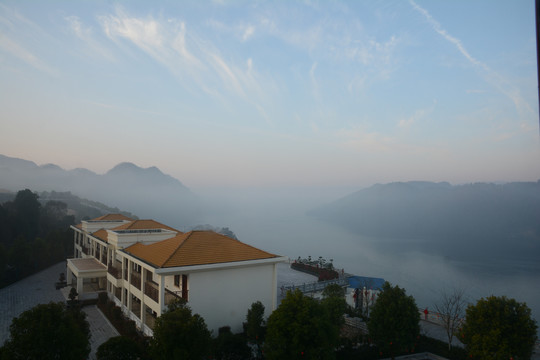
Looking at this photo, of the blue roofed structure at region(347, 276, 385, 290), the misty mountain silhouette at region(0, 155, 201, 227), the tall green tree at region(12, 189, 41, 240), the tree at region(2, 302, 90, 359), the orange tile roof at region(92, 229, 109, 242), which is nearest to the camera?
the tree at region(2, 302, 90, 359)

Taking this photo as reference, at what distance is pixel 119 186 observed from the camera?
171 meters

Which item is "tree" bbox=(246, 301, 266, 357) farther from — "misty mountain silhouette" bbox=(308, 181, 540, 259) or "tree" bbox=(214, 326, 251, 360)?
"misty mountain silhouette" bbox=(308, 181, 540, 259)

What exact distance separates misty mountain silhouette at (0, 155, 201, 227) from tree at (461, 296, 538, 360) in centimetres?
10427

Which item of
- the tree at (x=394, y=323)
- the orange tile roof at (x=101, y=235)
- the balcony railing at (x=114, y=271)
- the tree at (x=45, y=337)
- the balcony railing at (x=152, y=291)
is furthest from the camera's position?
the orange tile roof at (x=101, y=235)

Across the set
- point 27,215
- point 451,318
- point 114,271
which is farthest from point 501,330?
point 27,215

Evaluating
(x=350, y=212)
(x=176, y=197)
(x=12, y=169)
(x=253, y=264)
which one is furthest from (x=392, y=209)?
(x=12, y=169)

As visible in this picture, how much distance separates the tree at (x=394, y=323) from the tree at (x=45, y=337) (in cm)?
662

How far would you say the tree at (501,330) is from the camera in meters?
7.51

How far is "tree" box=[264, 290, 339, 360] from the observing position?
24.5ft

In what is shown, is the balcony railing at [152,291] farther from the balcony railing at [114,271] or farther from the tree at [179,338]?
the tree at [179,338]

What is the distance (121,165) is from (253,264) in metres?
200

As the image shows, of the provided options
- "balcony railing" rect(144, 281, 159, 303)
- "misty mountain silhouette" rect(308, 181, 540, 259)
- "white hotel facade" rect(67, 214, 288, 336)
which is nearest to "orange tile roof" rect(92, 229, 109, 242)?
"white hotel facade" rect(67, 214, 288, 336)

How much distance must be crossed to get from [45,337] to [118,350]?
132cm

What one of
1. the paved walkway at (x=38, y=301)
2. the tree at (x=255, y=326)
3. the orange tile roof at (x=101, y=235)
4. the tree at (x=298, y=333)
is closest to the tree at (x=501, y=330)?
the tree at (x=298, y=333)
